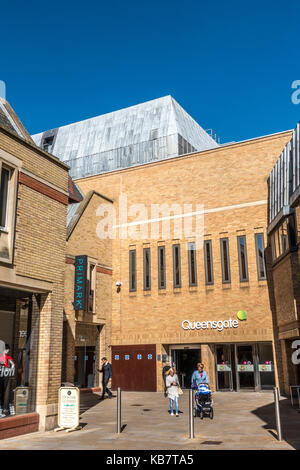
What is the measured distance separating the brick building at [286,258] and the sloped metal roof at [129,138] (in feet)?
51.8

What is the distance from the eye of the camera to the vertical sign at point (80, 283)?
77.4 ft

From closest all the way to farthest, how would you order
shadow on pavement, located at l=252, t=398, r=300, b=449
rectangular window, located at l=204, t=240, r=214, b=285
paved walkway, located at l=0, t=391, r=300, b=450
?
paved walkway, located at l=0, t=391, r=300, b=450
shadow on pavement, located at l=252, t=398, r=300, b=449
rectangular window, located at l=204, t=240, r=214, b=285

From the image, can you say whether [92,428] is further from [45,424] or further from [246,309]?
[246,309]

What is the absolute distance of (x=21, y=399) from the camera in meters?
11.5

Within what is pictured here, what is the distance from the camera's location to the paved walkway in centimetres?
945

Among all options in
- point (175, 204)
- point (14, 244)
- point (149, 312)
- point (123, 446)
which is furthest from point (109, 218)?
point (123, 446)

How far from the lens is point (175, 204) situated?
2644 cm

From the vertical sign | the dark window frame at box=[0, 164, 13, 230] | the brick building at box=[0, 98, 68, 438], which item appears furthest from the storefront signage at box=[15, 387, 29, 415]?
the vertical sign

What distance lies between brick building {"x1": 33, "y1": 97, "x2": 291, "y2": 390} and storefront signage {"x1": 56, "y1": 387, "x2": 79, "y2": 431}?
13.2 m

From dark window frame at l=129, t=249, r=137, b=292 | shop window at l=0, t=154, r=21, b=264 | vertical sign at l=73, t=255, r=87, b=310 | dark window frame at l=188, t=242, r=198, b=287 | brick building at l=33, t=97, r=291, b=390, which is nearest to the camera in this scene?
shop window at l=0, t=154, r=21, b=264

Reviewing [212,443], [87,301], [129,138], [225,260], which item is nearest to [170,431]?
[212,443]

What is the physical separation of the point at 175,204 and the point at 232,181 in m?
3.71

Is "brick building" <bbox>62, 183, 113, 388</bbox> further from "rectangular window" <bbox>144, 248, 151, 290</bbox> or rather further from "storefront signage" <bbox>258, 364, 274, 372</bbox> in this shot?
"storefront signage" <bbox>258, 364, 274, 372</bbox>

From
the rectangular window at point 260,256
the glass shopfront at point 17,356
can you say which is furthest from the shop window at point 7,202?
the rectangular window at point 260,256
